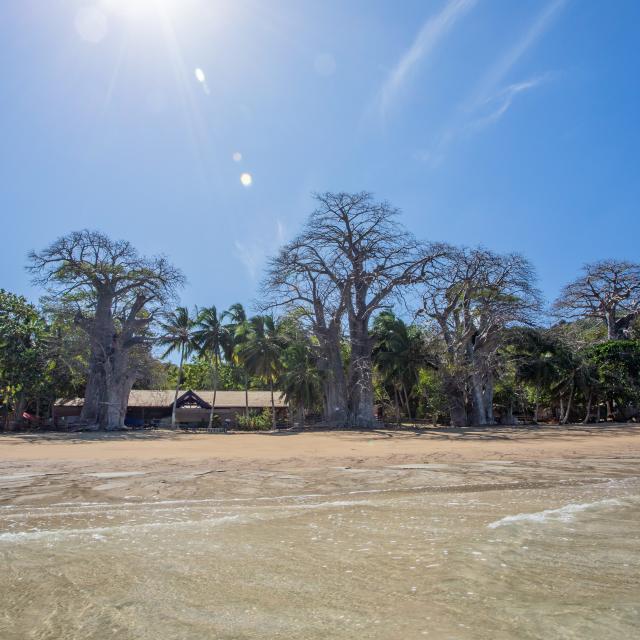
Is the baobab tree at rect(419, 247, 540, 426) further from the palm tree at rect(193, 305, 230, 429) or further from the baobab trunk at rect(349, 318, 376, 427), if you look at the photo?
the palm tree at rect(193, 305, 230, 429)

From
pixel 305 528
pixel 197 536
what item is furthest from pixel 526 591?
pixel 197 536

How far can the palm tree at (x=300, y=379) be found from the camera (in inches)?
1468

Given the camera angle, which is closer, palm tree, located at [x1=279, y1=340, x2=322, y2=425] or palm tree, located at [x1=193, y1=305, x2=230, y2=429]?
palm tree, located at [x1=279, y1=340, x2=322, y2=425]

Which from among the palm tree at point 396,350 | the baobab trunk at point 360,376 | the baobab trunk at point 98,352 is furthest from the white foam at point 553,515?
the baobab trunk at point 98,352

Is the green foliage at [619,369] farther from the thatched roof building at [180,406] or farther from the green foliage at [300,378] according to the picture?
the thatched roof building at [180,406]

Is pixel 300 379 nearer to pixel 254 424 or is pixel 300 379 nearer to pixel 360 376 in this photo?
pixel 254 424

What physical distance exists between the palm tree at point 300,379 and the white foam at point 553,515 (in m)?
30.3

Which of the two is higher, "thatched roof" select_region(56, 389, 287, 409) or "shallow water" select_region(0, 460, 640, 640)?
"thatched roof" select_region(56, 389, 287, 409)

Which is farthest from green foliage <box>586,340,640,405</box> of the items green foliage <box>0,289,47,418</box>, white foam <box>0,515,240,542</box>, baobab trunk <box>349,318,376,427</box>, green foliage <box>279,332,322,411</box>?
green foliage <box>0,289,47,418</box>

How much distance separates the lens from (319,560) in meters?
3.47

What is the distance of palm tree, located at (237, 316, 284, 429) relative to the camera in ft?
132

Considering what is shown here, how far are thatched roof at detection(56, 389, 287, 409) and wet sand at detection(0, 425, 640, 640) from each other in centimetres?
4048

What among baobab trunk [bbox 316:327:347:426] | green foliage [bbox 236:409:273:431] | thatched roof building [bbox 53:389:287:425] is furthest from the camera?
thatched roof building [bbox 53:389:287:425]

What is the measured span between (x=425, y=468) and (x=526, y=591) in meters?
6.56
